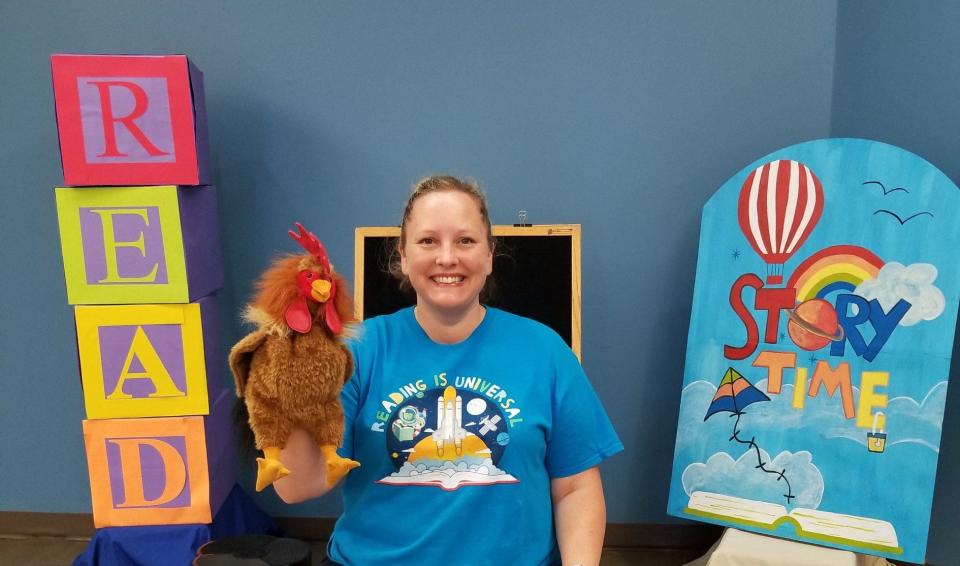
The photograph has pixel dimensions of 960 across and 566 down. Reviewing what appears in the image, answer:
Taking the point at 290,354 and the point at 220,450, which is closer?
the point at 290,354

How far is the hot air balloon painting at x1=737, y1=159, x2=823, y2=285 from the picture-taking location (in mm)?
1664

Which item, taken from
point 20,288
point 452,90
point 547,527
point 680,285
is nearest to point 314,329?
point 547,527

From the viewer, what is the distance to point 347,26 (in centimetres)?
201

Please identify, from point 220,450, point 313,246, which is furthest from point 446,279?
point 220,450

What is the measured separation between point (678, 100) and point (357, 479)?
1684 millimetres

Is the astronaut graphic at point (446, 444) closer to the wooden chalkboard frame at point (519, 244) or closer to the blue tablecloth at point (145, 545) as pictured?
the wooden chalkboard frame at point (519, 244)

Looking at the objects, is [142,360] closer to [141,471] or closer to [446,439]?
[141,471]

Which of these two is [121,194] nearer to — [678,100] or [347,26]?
[347,26]

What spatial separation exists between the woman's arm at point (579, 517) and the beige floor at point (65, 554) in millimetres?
1163

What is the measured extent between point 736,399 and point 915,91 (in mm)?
1099

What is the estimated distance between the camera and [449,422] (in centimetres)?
110

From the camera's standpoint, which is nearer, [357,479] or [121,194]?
[357,479]

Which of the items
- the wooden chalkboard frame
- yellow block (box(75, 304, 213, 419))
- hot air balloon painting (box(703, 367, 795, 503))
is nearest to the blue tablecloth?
yellow block (box(75, 304, 213, 419))

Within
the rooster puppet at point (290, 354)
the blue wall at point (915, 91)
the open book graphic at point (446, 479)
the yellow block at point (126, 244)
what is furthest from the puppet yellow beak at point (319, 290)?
the blue wall at point (915, 91)
